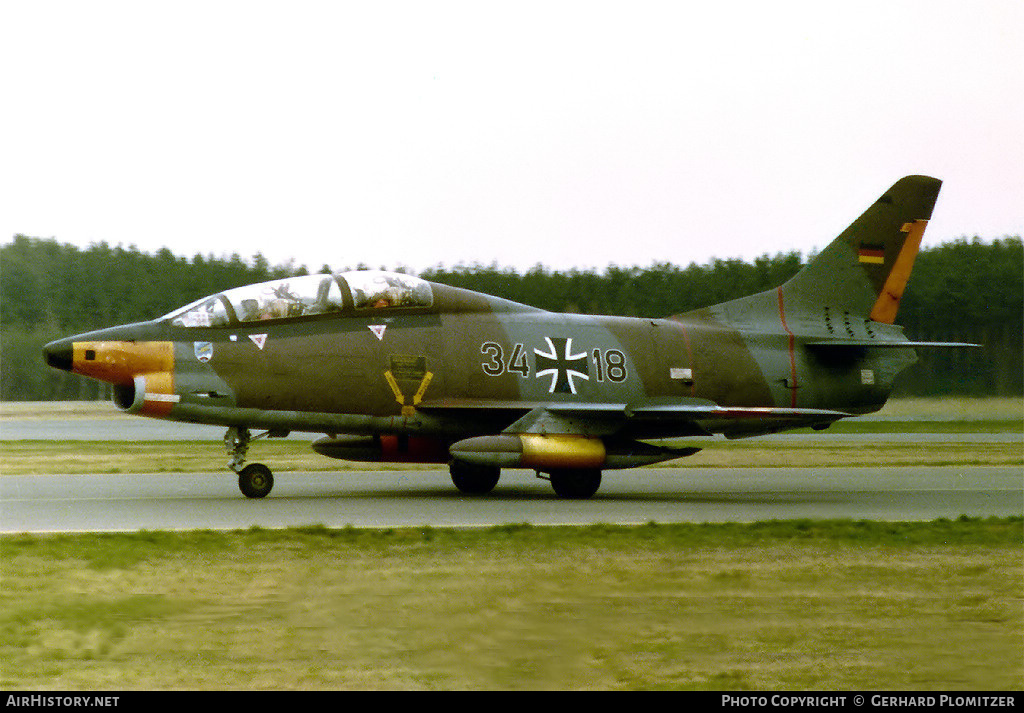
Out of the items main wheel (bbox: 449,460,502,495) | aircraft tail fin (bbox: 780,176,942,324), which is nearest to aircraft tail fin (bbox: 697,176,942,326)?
aircraft tail fin (bbox: 780,176,942,324)

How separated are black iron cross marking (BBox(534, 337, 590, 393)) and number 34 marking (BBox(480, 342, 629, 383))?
161 millimetres

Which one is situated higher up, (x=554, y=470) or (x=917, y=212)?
(x=917, y=212)

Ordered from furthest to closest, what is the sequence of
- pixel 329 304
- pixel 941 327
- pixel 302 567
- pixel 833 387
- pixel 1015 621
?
pixel 941 327 → pixel 833 387 → pixel 329 304 → pixel 302 567 → pixel 1015 621

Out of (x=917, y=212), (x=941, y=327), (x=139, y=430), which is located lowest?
(x=139, y=430)

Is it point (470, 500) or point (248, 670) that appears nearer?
point (248, 670)

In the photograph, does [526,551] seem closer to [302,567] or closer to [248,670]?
[302,567]

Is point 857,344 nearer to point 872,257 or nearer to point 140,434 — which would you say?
point 872,257

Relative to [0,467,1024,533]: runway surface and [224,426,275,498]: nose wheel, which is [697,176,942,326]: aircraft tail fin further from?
[224,426,275,498]: nose wheel

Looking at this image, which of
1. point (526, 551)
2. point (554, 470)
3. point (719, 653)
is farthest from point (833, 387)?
point (719, 653)

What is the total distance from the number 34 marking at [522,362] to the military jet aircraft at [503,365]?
0.7 inches

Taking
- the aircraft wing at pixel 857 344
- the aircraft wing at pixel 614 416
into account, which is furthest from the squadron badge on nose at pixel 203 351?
the aircraft wing at pixel 857 344

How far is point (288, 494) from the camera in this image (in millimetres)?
14508
